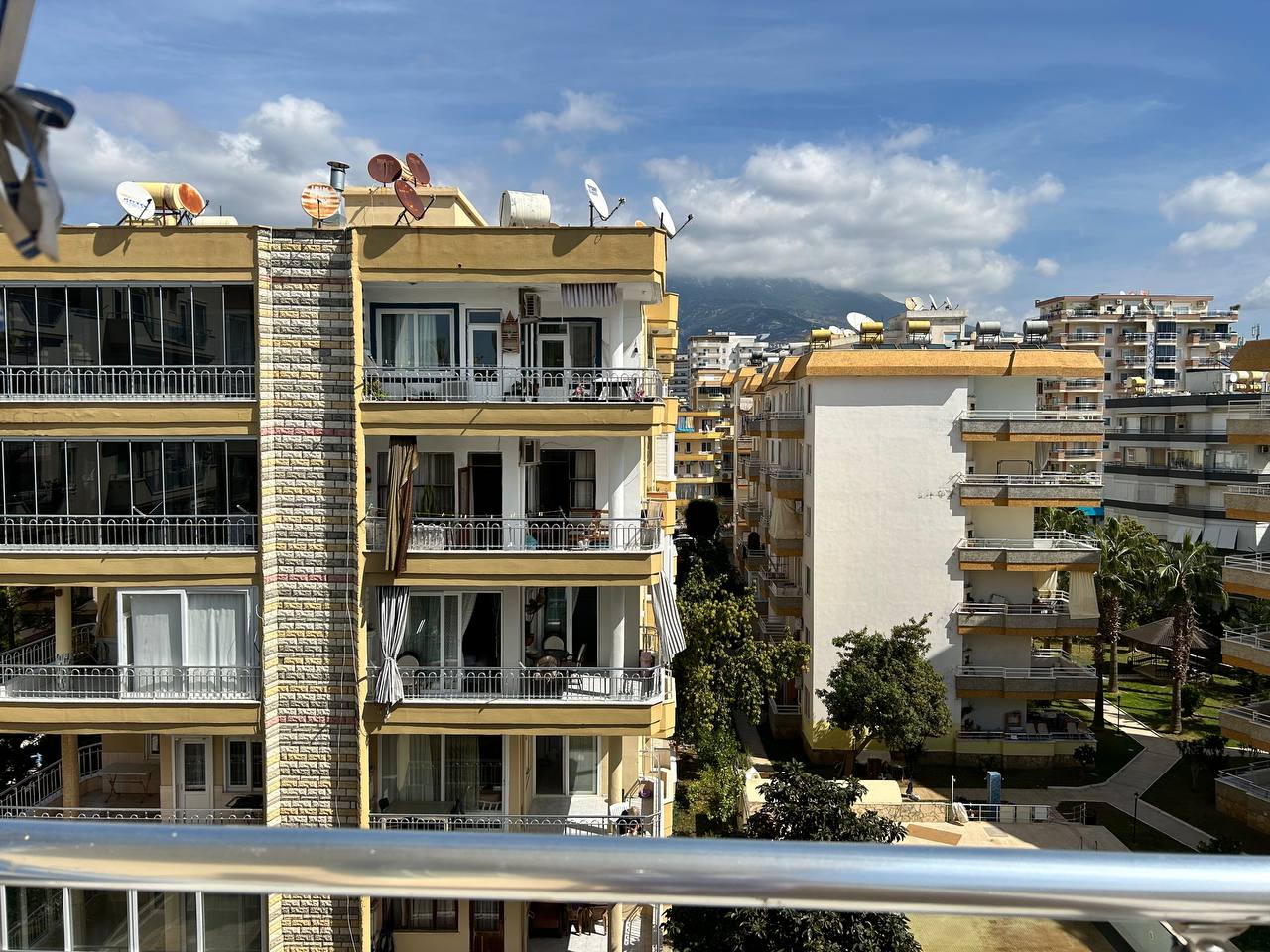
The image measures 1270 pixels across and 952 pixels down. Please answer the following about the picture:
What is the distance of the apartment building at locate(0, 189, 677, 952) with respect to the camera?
13914mm

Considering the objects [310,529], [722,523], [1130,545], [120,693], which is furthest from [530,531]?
[722,523]

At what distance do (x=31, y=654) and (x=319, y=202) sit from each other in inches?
334

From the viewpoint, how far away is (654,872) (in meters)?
1.66

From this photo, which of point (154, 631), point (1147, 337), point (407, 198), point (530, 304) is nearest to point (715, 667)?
point (530, 304)

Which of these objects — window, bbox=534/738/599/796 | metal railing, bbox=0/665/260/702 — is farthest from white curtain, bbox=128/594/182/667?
window, bbox=534/738/599/796

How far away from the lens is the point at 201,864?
1.67 metres

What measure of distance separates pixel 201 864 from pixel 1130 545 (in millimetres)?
37621

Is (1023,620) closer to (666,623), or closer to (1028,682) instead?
(1028,682)

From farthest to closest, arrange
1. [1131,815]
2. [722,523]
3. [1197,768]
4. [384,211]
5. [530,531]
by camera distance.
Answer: [722,523] → [1197,768] → [1131,815] → [384,211] → [530,531]

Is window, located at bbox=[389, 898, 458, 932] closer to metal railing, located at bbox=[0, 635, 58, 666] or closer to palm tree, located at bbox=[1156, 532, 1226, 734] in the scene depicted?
metal railing, located at bbox=[0, 635, 58, 666]

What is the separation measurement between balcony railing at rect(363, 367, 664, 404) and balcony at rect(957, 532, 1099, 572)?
15710 millimetres

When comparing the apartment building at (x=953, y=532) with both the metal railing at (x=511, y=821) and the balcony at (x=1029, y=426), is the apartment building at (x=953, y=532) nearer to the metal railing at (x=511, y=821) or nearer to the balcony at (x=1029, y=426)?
the balcony at (x=1029, y=426)

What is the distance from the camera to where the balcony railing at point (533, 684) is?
14.4m

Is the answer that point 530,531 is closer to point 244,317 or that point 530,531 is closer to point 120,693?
point 244,317
